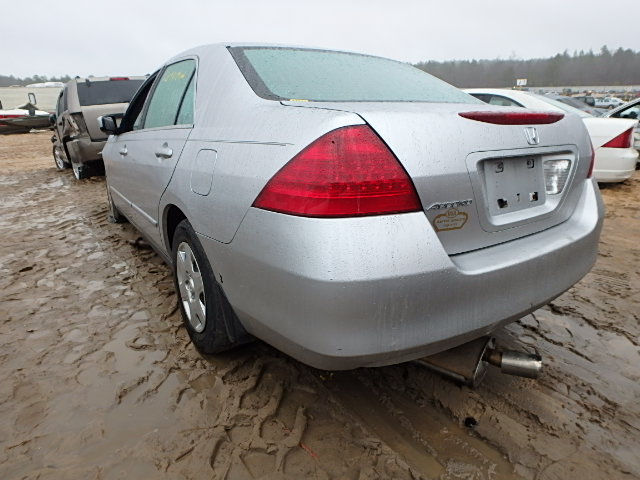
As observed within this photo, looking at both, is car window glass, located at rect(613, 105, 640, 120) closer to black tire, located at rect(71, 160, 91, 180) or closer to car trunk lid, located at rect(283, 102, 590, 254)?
car trunk lid, located at rect(283, 102, 590, 254)

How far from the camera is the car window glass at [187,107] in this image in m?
2.23

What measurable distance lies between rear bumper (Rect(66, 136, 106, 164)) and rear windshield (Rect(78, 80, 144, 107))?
2.11 ft

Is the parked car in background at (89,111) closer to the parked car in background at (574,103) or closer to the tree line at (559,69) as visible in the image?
the parked car in background at (574,103)

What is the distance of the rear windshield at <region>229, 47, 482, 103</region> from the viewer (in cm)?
186

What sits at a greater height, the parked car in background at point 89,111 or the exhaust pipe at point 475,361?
the parked car in background at point 89,111

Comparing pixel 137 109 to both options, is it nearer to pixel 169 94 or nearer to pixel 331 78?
pixel 169 94

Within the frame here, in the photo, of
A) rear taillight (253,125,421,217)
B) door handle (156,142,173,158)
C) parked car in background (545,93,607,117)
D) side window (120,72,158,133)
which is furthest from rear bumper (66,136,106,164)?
parked car in background (545,93,607,117)

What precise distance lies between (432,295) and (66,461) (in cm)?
149

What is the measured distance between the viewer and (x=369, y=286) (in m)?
1.31

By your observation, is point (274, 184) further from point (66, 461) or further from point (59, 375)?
point (59, 375)

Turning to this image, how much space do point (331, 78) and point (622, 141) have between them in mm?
5522

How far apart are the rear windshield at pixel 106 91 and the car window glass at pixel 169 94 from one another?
5.21m

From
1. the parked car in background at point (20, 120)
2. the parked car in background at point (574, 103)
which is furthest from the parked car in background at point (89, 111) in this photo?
the parked car in background at point (20, 120)

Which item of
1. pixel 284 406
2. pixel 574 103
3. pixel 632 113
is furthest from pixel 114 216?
pixel 632 113
